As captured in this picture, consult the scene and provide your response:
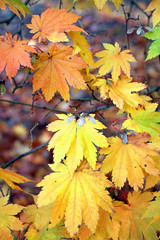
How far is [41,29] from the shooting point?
960 millimetres

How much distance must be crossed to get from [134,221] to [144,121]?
46 cm

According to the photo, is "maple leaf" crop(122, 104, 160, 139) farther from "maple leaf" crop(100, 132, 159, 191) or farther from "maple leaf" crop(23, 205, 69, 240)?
"maple leaf" crop(23, 205, 69, 240)

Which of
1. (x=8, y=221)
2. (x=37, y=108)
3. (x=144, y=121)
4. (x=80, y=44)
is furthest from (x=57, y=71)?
(x=37, y=108)

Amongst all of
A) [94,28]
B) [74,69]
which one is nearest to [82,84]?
[74,69]

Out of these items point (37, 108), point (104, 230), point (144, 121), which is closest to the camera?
point (104, 230)

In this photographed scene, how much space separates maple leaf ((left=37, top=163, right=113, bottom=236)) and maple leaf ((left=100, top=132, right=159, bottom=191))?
0.17ft

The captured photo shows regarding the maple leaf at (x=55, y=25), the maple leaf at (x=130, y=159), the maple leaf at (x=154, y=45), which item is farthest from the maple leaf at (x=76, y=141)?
the maple leaf at (x=154, y=45)

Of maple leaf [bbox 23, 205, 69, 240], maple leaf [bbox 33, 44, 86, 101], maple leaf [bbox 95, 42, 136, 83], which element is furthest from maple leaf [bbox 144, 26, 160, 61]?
maple leaf [bbox 23, 205, 69, 240]

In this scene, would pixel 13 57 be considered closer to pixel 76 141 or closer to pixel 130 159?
pixel 76 141

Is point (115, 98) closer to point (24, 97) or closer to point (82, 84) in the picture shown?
point (82, 84)

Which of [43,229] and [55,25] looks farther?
[43,229]

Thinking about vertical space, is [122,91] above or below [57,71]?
below

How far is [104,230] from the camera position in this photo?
972 mm

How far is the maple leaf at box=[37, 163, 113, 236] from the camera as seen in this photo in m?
0.87
